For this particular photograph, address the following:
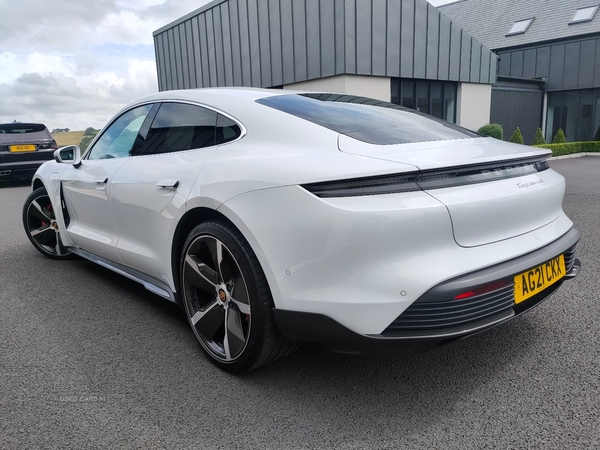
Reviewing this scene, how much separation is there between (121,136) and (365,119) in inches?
74.3

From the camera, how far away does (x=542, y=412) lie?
2.03 metres

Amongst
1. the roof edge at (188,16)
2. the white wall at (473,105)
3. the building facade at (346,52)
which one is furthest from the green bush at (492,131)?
the roof edge at (188,16)

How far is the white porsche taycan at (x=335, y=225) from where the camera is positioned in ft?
6.10

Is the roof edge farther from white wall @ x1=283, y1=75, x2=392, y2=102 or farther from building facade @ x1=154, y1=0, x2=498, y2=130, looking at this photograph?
white wall @ x1=283, y1=75, x2=392, y2=102

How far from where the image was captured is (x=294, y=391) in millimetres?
2279

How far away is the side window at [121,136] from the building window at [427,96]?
35.6 feet

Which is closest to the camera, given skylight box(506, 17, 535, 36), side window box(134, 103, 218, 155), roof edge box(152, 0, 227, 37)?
side window box(134, 103, 218, 155)

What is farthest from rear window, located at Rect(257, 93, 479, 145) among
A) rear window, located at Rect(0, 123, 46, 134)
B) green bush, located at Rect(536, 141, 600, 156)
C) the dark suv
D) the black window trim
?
green bush, located at Rect(536, 141, 600, 156)

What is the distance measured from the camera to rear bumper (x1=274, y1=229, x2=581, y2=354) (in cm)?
185

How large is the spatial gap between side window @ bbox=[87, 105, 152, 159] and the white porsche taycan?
39 cm

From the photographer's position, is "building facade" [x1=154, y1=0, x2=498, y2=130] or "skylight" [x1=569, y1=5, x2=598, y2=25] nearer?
"building facade" [x1=154, y1=0, x2=498, y2=130]

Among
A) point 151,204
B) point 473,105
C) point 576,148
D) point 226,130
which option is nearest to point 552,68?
point 576,148

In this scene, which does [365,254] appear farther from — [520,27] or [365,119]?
[520,27]

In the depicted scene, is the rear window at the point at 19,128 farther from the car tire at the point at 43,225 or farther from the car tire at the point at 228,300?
the car tire at the point at 228,300
